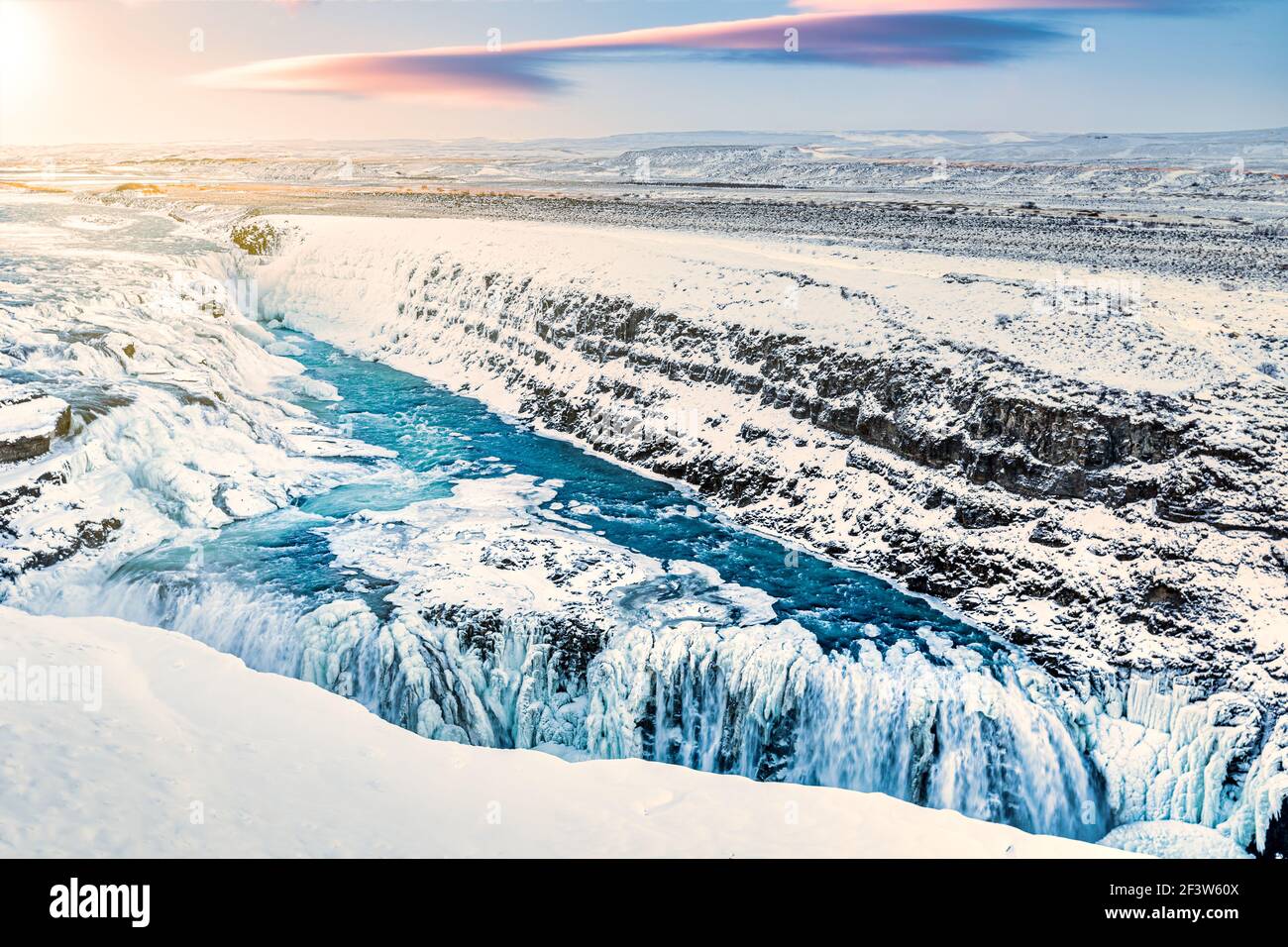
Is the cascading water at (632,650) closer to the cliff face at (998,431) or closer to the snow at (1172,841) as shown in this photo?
the snow at (1172,841)

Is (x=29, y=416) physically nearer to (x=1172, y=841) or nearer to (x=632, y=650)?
(x=632, y=650)

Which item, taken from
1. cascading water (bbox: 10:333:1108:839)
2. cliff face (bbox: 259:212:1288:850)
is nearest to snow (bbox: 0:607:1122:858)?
cascading water (bbox: 10:333:1108:839)

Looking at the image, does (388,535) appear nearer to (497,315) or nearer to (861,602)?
(861,602)

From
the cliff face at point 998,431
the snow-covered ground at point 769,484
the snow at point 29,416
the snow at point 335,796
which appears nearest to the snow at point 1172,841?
the snow-covered ground at point 769,484

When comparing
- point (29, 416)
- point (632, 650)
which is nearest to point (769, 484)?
point (632, 650)

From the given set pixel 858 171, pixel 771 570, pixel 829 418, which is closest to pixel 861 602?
pixel 771 570

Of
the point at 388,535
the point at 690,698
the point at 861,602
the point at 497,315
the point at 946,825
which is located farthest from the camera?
the point at 497,315
